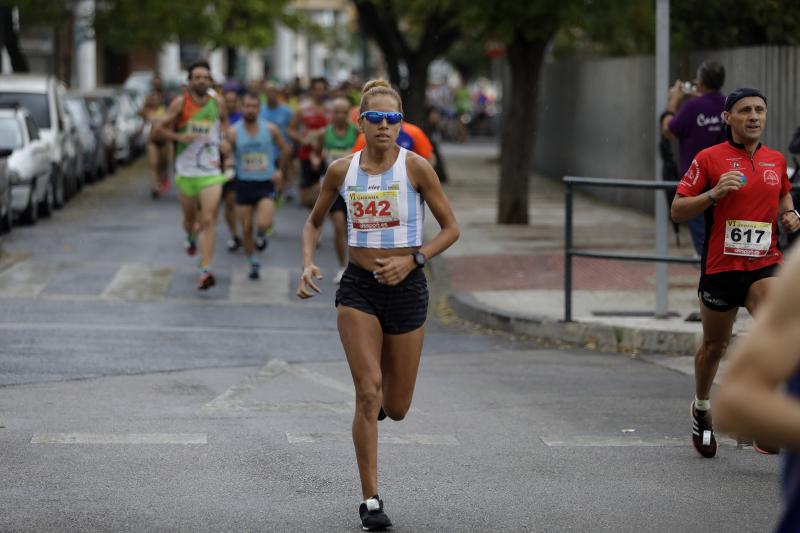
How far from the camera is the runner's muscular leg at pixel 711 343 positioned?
294 inches

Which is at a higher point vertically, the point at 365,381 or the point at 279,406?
the point at 365,381

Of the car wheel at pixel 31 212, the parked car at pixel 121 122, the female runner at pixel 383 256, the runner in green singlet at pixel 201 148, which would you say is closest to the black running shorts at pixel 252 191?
the runner in green singlet at pixel 201 148

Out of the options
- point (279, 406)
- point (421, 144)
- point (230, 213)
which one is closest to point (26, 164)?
point (230, 213)

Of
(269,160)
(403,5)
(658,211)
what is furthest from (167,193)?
(658,211)

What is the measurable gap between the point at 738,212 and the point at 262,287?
828 cm

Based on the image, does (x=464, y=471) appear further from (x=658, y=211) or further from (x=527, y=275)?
(x=527, y=275)

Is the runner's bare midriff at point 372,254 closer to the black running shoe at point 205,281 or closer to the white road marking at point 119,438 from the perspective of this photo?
the white road marking at point 119,438

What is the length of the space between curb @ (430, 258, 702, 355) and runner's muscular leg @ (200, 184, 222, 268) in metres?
2.55

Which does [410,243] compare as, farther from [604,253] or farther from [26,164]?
[26,164]

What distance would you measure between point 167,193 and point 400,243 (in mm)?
21491

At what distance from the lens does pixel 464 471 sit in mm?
7301

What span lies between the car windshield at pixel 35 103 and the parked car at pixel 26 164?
1.78 meters

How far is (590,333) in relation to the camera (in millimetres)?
11938

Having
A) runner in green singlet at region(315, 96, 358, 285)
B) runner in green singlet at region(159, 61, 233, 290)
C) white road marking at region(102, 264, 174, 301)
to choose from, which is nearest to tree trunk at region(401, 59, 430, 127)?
runner in green singlet at region(315, 96, 358, 285)
